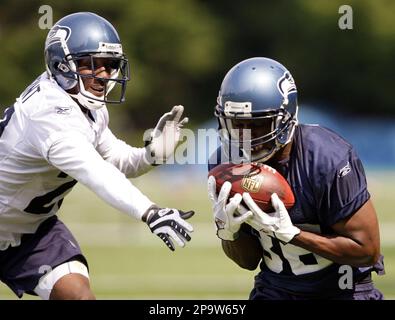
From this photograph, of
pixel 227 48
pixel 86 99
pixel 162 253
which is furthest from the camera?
pixel 227 48

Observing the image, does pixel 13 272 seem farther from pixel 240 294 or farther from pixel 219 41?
pixel 219 41

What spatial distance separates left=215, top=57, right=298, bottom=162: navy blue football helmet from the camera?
4520 mm

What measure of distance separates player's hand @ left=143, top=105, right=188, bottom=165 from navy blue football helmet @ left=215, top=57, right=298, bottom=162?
0.99 metres

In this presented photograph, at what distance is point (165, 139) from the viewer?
5574 millimetres

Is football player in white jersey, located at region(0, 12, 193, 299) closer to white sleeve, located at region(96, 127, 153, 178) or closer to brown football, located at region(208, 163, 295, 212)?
white sleeve, located at region(96, 127, 153, 178)

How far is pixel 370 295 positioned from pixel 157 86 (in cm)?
1965

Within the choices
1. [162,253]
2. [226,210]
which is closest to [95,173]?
[226,210]

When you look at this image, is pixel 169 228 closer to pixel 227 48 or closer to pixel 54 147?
pixel 54 147

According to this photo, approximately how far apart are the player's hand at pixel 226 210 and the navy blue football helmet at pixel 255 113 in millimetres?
231

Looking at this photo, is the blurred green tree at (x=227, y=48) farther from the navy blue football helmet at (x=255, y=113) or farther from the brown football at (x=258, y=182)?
the brown football at (x=258, y=182)

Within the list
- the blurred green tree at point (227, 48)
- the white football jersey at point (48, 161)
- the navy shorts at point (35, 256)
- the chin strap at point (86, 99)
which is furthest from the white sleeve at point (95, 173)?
the blurred green tree at point (227, 48)

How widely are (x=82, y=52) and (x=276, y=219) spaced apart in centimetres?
146

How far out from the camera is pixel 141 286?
8922mm

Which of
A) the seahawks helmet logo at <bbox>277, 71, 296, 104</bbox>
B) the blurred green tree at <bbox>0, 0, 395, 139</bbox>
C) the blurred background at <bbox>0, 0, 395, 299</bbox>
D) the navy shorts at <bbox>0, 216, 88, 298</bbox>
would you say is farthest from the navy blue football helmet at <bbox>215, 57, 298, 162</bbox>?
the blurred green tree at <bbox>0, 0, 395, 139</bbox>
